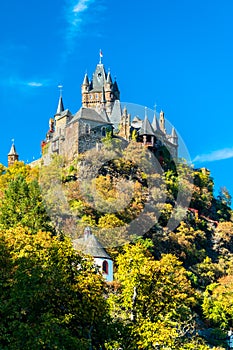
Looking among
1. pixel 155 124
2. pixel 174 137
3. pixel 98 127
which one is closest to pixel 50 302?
pixel 98 127

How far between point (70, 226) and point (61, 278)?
36.8 meters

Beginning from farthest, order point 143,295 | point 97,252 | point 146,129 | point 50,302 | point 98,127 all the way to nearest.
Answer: point 146,129, point 98,127, point 97,252, point 143,295, point 50,302

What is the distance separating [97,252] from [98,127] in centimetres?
2512

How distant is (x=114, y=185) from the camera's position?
246 ft

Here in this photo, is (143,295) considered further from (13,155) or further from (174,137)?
(13,155)

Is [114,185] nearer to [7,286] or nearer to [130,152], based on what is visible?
[130,152]

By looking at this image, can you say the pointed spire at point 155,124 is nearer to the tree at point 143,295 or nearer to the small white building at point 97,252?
the small white building at point 97,252

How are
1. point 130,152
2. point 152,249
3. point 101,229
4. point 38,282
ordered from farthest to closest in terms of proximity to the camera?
1. point 130,152
2. point 152,249
3. point 101,229
4. point 38,282

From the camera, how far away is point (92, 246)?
2324 inches

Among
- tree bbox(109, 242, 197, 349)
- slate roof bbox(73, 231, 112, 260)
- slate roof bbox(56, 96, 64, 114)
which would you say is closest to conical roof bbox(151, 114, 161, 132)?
slate roof bbox(56, 96, 64, 114)

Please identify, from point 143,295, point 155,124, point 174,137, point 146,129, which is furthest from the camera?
point 174,137

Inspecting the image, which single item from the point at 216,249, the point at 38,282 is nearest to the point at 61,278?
the point at 38,282

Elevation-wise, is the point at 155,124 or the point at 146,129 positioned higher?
the point at 155,124

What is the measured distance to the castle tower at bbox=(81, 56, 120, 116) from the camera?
325 feet
